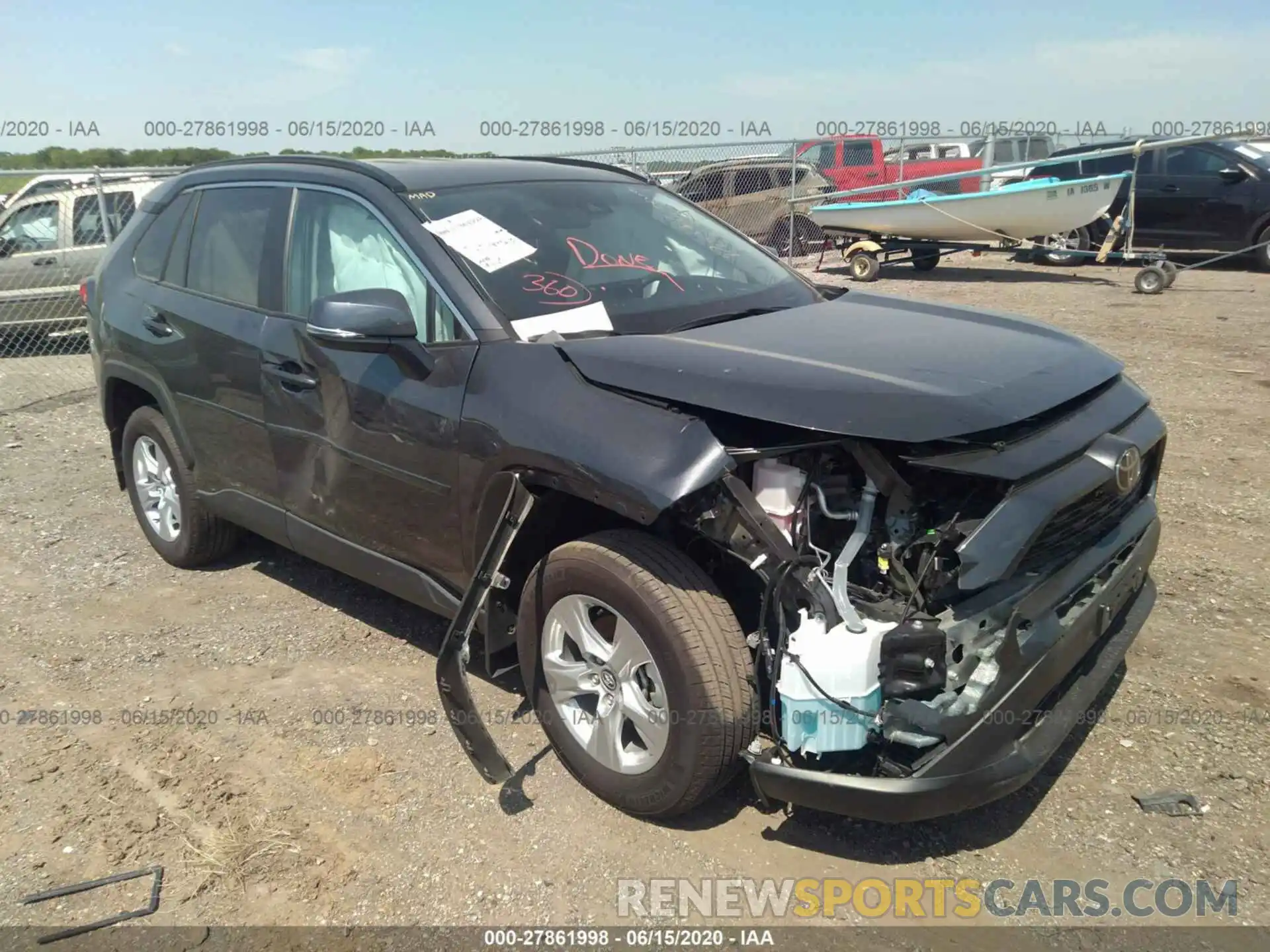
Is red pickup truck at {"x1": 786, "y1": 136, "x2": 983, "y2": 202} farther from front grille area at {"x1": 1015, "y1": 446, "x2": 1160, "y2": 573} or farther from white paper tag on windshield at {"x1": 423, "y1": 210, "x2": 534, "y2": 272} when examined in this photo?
front grille area at {"x1": 1015, "y1": 446, "x2": 1160, "y2": 573}

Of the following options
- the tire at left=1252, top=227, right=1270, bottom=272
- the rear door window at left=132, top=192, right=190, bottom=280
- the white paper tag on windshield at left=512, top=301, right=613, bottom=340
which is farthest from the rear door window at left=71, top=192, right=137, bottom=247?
the tire at left=1252, top=227, right=1270, bottom=272

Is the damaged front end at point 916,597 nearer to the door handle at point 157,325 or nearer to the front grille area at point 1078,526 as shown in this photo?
the front grille area at point 1078,526

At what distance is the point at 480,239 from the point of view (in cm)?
342

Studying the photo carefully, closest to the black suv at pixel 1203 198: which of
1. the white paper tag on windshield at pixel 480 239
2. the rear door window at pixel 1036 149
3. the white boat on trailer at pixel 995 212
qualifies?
the white boat on trailer at pixel 995 212

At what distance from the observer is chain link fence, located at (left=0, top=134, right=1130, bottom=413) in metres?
10.3

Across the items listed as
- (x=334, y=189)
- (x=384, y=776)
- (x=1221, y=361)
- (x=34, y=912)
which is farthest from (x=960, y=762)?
(x=1221, y=361)

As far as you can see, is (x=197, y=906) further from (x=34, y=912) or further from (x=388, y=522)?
(x=388, y=522)

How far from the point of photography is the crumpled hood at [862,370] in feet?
8.29

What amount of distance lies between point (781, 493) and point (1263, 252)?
46.7 ft

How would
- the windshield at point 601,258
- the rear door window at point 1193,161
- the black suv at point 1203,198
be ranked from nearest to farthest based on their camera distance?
1. the windshield at point 601,258
2. the black suv at point 1203,198
3. the rear door window at point 1193,161

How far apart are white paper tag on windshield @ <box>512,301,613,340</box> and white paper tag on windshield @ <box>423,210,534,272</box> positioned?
0.93 feet

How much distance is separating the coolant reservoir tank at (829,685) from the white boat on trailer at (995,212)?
12.6 meters

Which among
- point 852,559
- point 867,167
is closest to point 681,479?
point 852,559

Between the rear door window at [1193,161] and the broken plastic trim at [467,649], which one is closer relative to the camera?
the broken plastic trim at [467,649]
